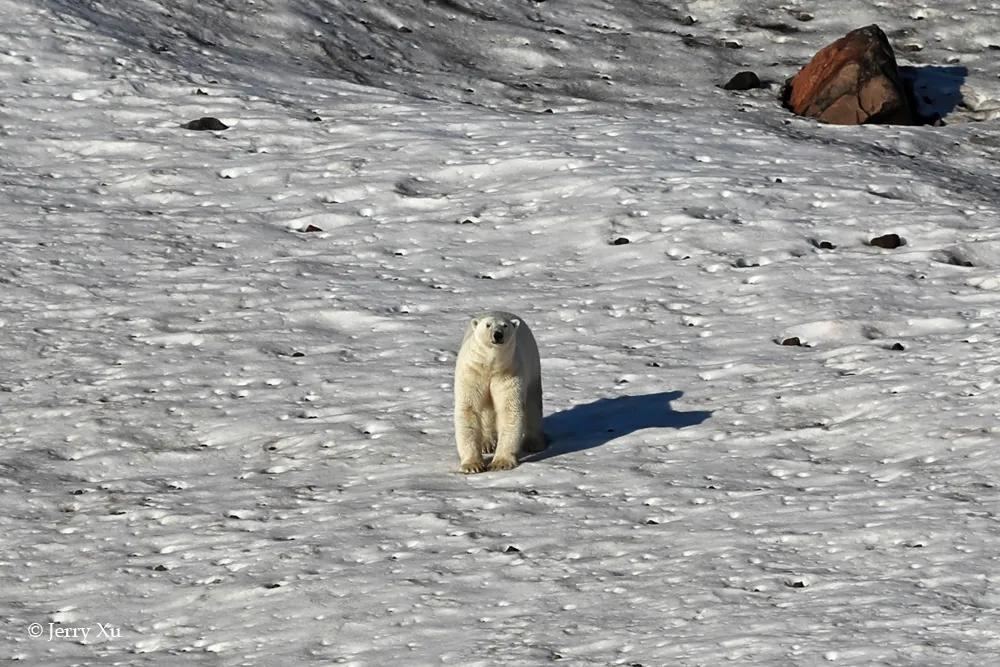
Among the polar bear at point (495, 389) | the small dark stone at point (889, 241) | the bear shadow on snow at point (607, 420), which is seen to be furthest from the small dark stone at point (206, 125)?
the polar bear at point (495, 389)

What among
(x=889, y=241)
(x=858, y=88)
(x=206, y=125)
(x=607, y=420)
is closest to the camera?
(x=607, y=420)

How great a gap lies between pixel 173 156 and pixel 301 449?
719cm

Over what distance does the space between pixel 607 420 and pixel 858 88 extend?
946 centimetres

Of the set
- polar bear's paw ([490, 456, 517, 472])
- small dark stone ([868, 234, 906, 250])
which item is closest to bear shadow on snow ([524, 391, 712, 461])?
polar bear's paw ([490, 456, 517, 472])

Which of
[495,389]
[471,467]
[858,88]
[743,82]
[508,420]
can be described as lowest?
[471,467]

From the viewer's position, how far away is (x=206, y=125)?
61.3 feet

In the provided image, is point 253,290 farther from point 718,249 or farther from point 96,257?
point 718,249

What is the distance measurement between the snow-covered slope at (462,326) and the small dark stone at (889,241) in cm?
17

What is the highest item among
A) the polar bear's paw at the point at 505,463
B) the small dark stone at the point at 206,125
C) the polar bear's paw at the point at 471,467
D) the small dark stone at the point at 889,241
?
the small dark stone at the point at 889,241

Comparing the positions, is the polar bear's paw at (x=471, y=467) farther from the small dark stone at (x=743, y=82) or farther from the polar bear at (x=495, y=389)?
the small dark stone at (x=743, y=82)

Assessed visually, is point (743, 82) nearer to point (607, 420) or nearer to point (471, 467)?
point (607, 420)

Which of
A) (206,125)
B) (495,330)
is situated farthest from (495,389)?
(206,125)

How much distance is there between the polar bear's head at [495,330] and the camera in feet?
34.4

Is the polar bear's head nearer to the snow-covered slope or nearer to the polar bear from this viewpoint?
the polar bear
